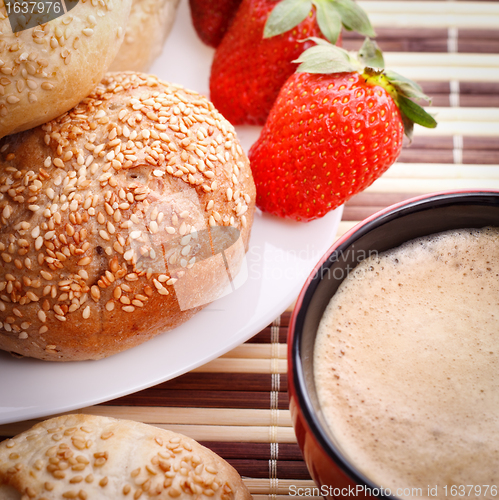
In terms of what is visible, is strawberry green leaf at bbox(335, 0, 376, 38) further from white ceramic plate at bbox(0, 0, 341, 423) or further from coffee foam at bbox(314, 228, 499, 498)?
coffee foam at bbox(314, 228, 499, 498)

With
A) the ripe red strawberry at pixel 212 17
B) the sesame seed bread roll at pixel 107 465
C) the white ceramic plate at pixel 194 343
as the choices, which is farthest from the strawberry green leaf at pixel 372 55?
the sesame seed bread roll at pixel 107 465

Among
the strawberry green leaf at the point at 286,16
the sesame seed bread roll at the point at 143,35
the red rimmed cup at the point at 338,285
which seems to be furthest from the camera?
the sesame seed bread roll at the point at 143,35

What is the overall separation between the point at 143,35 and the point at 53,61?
1.38ft

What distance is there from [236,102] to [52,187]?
0.58 m

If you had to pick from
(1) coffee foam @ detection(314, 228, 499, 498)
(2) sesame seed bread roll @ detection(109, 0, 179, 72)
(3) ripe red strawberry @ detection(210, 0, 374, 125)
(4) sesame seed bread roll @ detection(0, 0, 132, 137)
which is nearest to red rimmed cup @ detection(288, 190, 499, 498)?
(1) coffee foam @ detection(314, 228, 499, 498)

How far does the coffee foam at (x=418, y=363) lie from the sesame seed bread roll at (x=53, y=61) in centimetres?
71

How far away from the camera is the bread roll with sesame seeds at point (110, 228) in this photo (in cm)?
111

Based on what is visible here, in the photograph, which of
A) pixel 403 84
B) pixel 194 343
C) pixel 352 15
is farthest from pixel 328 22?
pixel 194 343

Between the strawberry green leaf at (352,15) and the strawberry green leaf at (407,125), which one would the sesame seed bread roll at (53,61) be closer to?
the strawberry green leaf at (352,15)

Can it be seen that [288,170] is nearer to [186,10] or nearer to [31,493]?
[186,10]

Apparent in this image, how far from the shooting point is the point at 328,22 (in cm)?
134

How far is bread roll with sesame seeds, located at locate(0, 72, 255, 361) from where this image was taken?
1114mm

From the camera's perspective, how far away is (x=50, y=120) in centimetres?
121

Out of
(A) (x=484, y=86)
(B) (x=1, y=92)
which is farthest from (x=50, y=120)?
(A) (x=484, y=86)
